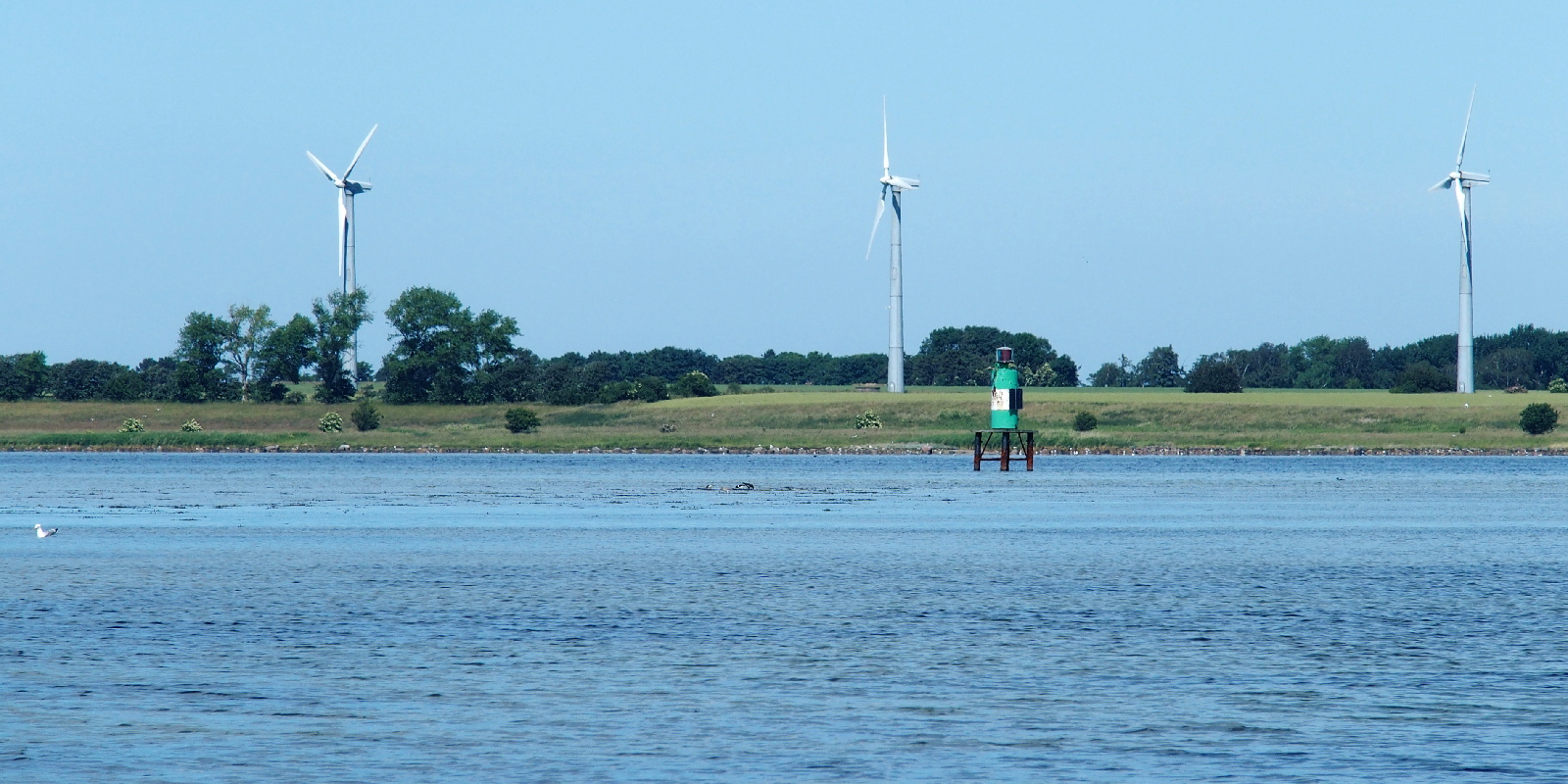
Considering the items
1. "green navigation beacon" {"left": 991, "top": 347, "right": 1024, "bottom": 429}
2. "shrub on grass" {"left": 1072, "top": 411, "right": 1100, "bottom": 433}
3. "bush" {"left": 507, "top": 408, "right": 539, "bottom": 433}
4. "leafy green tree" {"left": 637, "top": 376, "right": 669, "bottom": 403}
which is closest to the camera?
"green navigation beacon" {"left": 991, "top": 347, "right": 1024, "bottom": 429}

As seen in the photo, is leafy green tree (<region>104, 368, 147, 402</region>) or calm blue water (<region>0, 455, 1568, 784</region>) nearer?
calm blue water (<region>0, 455, 1568, 784</region>)

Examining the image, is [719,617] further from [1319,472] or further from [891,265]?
[891,265]

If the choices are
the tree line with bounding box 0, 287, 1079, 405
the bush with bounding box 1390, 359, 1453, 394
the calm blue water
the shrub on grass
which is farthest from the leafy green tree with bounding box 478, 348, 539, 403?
the calm blue water

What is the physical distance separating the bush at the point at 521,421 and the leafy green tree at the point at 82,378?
44.5 meters

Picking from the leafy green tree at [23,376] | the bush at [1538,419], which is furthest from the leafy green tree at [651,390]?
the bush at [1538,419]

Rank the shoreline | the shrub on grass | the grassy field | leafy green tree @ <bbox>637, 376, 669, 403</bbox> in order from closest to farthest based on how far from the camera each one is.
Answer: the shoreline
the grassy field
the shrub on grass
leafy green tree @ <bbox>637, 376, 669, 403</bbox>

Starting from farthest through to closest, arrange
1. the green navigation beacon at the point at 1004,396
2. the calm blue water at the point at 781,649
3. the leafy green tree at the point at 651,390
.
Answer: the leafy green tree at the point at 651,390 < the green navigation beacon at the point at 1004,396 < the calm blue water at the point at 781,649

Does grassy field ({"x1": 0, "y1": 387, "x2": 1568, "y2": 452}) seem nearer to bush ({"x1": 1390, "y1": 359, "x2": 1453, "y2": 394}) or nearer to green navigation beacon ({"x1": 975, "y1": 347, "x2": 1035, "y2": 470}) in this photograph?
bush ({"x1": 1390, "y1": 359, "x2": 1453, "y2": 394})

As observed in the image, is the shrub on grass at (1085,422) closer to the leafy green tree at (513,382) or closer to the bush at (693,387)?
the bush at (693,387)

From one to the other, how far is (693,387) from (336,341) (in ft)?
116

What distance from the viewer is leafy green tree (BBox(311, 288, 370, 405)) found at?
180 m

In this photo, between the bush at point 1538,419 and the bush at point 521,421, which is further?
the bush at point 521,421

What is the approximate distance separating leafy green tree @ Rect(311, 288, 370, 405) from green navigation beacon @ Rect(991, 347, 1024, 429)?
86276 millimetres

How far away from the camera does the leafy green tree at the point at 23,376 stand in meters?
180
